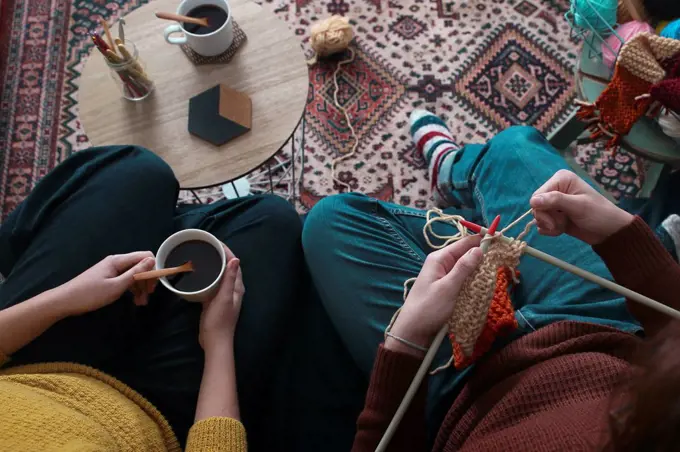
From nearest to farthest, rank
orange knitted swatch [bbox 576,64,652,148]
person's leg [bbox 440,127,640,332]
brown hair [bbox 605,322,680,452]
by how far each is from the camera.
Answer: brown hair [bbox 605,322,680,452] → person's leg [bbox 440,127,640,332] → orange knitted swatch [bbox 576,64,652,148]

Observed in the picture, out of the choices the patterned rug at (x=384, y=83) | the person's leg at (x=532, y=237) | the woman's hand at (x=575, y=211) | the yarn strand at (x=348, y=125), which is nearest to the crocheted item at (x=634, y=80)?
the person's leg at (x=532, y=237)

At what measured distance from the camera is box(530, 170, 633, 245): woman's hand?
0.70m

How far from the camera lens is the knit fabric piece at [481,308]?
2.16ft

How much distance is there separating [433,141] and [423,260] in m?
0.55

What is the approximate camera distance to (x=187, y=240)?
2.68 ft

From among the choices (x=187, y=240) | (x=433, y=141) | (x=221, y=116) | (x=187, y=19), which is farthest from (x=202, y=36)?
(x=433, y=141)

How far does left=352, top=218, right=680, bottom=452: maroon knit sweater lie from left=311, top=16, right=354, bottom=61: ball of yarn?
99cm

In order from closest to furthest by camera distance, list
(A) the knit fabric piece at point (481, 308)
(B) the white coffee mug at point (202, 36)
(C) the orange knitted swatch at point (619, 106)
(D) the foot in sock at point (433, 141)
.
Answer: (A) the knit fabric piece at point (481, 308) < (C) the orange knitted swatch at point (619, 106) < (B) the white coffee mug at point (202, 36) < (D) the foot in sock at point (433, 141)

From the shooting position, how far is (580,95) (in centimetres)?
103

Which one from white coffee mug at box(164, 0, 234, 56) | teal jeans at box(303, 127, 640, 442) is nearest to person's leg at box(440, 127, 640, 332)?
teal jeans at box(303, 127, 640, 442)

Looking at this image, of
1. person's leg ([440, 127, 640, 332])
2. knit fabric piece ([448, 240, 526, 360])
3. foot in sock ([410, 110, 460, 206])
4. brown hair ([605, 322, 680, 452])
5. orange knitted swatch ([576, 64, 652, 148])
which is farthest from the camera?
foot in sock ([410, 110, 460, 206])

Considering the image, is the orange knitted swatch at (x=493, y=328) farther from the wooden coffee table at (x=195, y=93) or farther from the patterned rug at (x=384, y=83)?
the patterned rug at (x=384, y=83)

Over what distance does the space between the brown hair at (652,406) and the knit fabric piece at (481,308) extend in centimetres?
23

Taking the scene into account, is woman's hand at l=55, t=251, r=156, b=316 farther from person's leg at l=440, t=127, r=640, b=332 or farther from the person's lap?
person's leg at l=440, t=127, r=640, b=332
